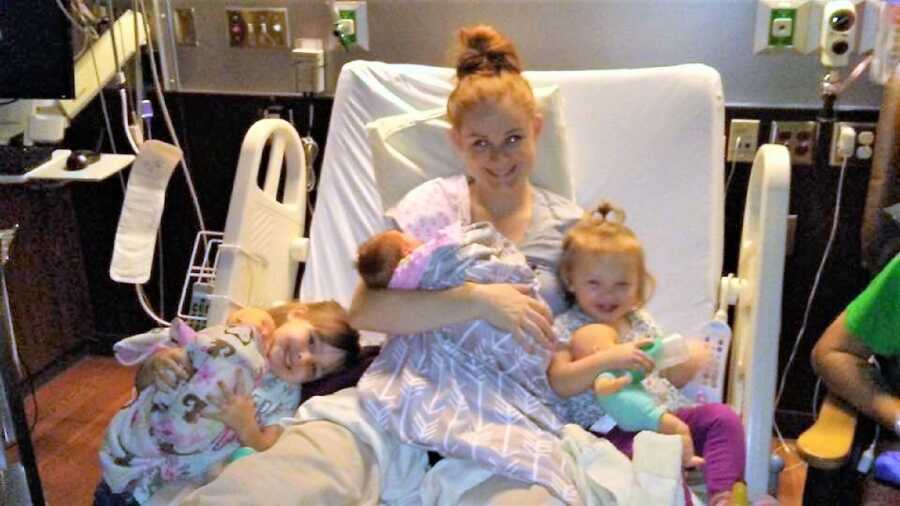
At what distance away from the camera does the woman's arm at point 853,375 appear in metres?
1.62

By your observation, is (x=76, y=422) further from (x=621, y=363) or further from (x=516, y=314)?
(x=621, y=363)

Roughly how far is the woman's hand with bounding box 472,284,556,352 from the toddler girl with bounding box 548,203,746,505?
58 mm

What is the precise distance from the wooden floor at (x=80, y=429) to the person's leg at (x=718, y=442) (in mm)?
950

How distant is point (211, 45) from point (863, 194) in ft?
5.69

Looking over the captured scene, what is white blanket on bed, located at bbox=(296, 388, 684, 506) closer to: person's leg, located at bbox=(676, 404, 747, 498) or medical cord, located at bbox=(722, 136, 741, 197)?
person's leg, located at bbox=(676, 404, 747, 498)

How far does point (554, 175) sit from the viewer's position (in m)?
1.94

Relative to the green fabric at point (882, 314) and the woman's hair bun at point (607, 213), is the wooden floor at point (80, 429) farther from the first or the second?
the woman's hair bun at point (607, 213)

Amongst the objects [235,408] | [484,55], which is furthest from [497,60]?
[235,408]

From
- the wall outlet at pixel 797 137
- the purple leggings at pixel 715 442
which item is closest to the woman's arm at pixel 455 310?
the purple leggings at pixel 715 442

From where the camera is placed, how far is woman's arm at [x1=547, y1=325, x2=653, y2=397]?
1.50m

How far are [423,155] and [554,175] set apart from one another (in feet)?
0.92

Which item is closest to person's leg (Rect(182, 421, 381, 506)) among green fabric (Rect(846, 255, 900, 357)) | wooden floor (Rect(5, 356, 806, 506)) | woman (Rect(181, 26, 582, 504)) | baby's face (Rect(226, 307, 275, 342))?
woman (Rect(181, 26, 582, 504))

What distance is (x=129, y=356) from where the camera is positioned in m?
1.56

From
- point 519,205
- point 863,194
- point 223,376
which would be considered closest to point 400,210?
point 519,205
